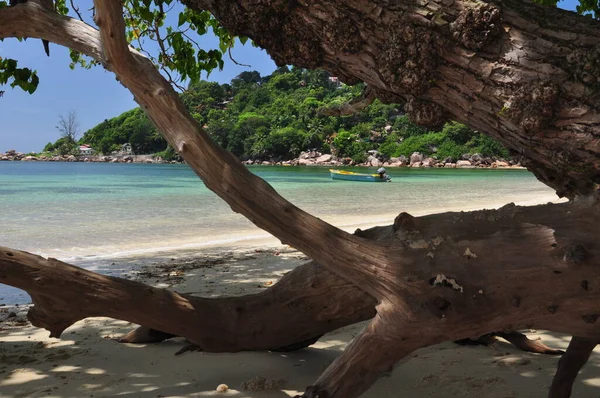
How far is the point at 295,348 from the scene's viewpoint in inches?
145

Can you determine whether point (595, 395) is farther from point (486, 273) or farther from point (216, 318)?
point (216, 318)

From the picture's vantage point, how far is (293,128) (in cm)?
9381

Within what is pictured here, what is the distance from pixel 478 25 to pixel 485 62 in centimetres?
15

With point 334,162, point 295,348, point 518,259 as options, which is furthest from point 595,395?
point 334,162

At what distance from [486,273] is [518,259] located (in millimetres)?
139

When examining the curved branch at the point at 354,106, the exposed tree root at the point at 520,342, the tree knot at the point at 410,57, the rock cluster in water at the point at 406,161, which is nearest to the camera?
the tree knot at the point at 410,57

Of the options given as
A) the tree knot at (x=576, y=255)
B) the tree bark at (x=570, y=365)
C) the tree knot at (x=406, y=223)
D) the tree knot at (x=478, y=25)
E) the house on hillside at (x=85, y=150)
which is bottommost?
the tree bark at (x=570, y=365)

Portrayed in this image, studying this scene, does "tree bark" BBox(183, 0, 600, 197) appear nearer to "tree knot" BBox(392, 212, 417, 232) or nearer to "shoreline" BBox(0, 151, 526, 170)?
"tree knot" BBox(392, 212, 417, 232)

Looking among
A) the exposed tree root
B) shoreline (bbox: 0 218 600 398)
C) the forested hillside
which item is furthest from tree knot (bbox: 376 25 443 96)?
the forested hillside

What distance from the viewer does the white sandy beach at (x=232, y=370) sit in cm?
314

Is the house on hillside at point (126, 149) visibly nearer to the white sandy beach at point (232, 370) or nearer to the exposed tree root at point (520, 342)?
the white sandy beach at point (232, 370)

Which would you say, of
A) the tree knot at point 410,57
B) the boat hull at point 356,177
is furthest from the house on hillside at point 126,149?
the tree knot at point 410,57

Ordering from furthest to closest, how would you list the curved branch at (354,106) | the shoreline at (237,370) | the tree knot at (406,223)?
the curved branch at (354,106)
the shoreline at (237,370)
the tree knot at (406,223)

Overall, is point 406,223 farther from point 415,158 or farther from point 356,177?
point 415,158
